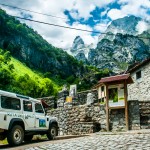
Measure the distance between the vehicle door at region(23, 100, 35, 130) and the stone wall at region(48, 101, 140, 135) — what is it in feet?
18.2

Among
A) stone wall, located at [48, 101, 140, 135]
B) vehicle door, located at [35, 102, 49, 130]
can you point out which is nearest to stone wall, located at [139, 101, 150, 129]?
stone wall, located at [48, 101, 140, 135]

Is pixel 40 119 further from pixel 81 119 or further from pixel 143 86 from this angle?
pixel 143 86

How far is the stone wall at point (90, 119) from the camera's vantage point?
18391mm

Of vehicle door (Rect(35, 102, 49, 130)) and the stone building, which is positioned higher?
the stone building

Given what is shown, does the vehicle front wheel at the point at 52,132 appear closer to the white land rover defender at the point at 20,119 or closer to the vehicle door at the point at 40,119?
the white land rover defender at the point at 20,119

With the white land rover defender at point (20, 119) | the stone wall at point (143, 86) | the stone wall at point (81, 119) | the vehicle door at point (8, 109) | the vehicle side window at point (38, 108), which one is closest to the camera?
the vehicle door at point (8, 109)

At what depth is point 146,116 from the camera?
62.1ft

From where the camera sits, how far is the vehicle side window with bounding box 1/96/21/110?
13228mm

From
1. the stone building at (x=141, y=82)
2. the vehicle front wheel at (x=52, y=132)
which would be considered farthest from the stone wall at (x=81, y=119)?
the stone building at (x=141, y=82)

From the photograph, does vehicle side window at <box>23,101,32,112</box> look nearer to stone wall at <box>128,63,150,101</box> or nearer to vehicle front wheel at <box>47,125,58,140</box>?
vehicle front wheel at <box>47,125,58,140</box>

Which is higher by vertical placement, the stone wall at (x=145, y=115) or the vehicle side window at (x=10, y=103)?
the vehicle side window at (x=10, y=103)

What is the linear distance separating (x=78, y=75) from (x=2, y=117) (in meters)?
107

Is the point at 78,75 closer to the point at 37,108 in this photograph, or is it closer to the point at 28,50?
the point at 28,50

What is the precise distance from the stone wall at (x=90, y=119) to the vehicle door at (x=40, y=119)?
13.8 ft
